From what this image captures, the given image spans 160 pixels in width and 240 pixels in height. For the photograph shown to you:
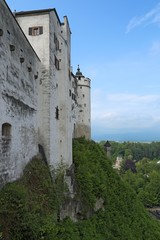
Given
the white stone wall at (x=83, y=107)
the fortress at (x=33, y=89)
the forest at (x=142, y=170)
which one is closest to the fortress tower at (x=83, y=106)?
the white stone wall at (x=83, y=107)

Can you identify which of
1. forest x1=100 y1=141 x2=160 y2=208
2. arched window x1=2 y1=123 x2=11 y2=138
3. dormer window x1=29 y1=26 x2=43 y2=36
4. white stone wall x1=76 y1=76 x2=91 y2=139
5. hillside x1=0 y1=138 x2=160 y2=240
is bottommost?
forest x1=100 y1=141 x2=160 y2=208

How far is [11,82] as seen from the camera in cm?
1473

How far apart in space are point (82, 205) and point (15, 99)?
1230cm

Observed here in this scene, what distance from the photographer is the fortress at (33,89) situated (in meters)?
14.0

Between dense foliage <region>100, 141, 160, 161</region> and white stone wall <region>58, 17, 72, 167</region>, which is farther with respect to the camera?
dense foliage <region>100, 141, 160, 161</region>

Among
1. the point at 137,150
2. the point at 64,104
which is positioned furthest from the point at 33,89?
the point at 137,150

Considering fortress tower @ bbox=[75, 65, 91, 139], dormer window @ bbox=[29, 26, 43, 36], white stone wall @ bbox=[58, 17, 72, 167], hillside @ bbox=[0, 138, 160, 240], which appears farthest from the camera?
fortress tower @ bbox=[75, 65, 91, 139]

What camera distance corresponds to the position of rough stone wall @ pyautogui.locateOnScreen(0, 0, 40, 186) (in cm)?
1355

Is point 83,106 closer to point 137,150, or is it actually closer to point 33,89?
point 33,89

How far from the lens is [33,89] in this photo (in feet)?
64.0

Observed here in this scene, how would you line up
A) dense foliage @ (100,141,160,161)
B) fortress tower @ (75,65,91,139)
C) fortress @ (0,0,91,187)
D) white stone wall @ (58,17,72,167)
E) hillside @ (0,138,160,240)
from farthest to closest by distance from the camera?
dense foliage @ (100,141,160,161) < fortress tower @ (75,65,91,139) < white stone wall @ (58,17,72,167) < fortress @ (0,0,91,187) < hillside @ (0,138,160,240)

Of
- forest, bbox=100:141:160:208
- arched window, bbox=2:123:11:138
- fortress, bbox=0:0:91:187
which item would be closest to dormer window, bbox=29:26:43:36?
fortress, bbox=0:0:91:187

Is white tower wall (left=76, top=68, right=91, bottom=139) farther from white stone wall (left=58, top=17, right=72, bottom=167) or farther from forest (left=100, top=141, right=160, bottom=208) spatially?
forest (left=100, top=141, right=160, bottom=208)

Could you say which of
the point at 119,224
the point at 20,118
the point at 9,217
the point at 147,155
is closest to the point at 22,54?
the point at 20,118
